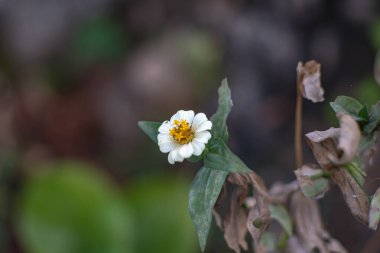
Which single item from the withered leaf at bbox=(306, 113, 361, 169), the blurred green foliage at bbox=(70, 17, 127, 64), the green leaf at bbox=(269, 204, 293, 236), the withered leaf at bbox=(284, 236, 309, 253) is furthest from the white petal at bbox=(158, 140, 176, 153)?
the blurred green foliage at bbox=(70, 17, 127, 64)

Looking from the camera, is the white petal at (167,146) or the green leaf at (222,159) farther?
the white petal at (167,146)

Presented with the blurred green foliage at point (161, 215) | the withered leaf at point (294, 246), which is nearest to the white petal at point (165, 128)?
the withered leaf at point (294, 246)

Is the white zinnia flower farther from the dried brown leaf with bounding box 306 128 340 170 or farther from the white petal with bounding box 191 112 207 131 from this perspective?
the dried brown leaf with bounding box 306 128 340 170

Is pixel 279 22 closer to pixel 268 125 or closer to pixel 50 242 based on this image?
pixel 268 125

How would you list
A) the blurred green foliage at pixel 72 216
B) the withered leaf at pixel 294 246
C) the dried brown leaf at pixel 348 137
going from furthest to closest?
the blurred green foliage at pixel 72 216
the withered leaf at pixel 294 246
the dried brown leaf at pixel 348 137

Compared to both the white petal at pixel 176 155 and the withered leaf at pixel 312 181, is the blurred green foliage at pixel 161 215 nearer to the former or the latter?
the withered leaf at pixel 312 181

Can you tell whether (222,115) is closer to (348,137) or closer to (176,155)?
(176,155)

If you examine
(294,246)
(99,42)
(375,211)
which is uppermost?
(99,42)

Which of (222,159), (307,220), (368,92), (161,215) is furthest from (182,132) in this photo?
(161,215)
